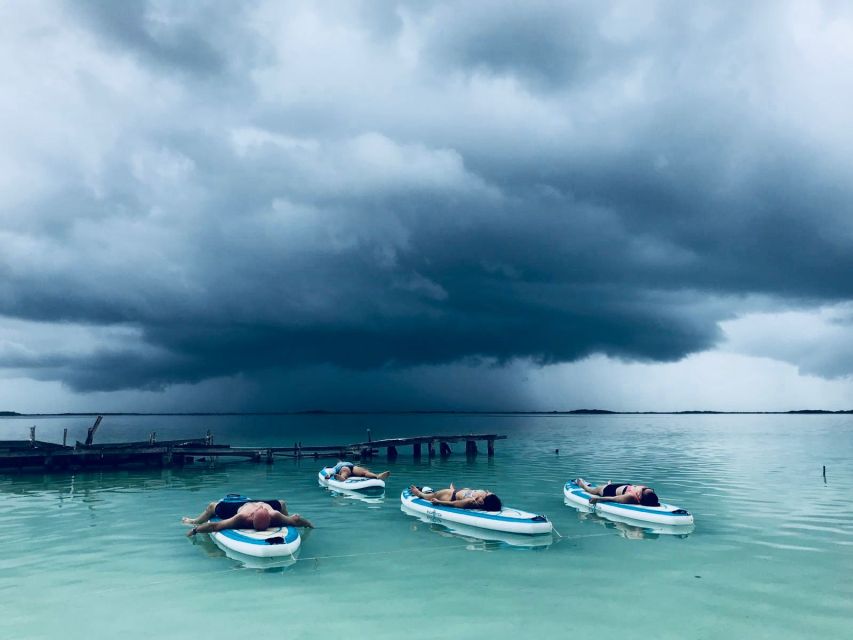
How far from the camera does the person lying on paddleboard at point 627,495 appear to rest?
22859 millimetres

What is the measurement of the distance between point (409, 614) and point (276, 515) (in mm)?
6892

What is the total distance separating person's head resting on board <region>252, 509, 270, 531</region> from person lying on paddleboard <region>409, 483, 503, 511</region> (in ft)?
25.0

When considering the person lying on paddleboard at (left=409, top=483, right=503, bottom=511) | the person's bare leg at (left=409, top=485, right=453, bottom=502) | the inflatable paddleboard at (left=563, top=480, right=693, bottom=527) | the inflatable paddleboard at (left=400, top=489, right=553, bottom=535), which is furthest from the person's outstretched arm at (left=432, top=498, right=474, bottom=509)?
the inflatable paddleboard at (left=563, top=480, right=693, bottom=527)

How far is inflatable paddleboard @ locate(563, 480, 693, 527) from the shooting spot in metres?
21.4

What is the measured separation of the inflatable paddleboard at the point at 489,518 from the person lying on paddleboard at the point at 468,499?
0.17 metres

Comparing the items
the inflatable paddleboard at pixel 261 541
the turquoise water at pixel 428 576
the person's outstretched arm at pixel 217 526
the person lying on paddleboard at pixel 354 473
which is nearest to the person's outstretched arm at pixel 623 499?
the turquoise water at pixel 428 576

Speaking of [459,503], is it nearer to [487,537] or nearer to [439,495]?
[439,495]

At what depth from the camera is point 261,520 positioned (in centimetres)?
1778

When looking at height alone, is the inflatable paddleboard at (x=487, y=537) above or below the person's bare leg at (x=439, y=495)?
below

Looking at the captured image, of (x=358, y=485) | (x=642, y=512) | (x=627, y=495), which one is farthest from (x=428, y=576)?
(x=358, y=485)

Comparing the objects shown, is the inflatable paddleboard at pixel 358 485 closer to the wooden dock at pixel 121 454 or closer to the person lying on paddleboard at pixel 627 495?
the person lying on paddleboard at pixel 627 495

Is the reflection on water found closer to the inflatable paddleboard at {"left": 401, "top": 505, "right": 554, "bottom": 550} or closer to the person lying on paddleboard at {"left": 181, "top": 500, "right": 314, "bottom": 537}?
the inflatable paddleboard at {"left": 401, "top": 505, "right": 554, "bottom": 550}

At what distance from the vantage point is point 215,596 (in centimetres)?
1420

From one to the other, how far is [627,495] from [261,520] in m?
14.8
